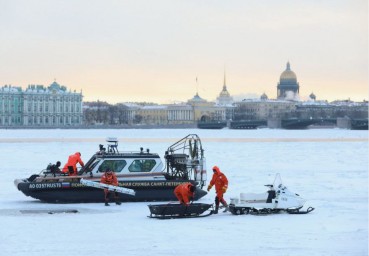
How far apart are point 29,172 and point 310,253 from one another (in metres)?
17.6

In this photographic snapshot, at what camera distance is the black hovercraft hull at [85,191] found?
821 inches

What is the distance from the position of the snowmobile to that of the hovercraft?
6.65 ft

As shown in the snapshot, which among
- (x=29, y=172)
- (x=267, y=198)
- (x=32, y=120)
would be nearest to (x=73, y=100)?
(x=32, y=120)

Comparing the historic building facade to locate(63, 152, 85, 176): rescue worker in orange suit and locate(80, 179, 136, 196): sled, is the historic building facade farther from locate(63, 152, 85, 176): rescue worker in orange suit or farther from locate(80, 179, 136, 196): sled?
locate(80, 179, 136, 196): sled

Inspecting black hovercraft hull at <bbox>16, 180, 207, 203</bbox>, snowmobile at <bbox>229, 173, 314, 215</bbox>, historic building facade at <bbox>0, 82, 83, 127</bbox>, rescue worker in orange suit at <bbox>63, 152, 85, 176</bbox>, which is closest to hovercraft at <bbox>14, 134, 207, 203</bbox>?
black hovercraft hull at <bbox>16, 180, 207, 203</bbox>

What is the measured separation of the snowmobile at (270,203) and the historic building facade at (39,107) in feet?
526

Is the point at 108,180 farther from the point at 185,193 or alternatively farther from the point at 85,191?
the point at 185,193

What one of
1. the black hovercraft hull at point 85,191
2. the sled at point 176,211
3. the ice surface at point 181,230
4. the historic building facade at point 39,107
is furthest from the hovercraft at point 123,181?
the historic building facade at point 39,107

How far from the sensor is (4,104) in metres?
184

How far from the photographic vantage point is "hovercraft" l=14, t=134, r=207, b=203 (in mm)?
20891

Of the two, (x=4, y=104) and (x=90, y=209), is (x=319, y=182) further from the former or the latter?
(x=4, y=104)

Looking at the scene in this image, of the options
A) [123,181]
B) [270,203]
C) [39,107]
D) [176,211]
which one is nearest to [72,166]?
[123,181]

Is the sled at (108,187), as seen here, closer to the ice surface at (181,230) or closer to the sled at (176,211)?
the ice surface at (181,230)

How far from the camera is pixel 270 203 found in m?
19.1
